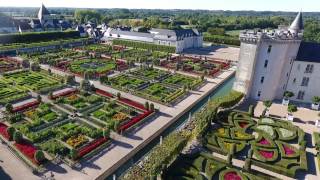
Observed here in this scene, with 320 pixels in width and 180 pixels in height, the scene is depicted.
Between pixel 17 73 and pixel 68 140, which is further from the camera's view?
pixel 17 73

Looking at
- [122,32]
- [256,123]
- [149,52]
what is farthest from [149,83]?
[122,32]

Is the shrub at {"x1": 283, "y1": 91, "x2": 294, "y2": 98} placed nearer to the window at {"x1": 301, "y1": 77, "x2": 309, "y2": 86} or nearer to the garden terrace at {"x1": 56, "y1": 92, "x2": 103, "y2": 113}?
the window at {"x1": 301, "y1": 77, "x2": 309, "y2": 86}

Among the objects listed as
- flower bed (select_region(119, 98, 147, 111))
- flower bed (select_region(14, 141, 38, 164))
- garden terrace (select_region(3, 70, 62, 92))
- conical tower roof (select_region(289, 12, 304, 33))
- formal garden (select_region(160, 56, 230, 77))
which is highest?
conical tower roof (select_region(289, 12, 304, 33))

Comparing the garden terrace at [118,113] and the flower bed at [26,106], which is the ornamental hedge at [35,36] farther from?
the garden terrace at [118,113]

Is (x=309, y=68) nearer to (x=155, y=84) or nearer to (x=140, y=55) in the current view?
(x=155, y=84)

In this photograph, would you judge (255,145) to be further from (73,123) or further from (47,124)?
(47,124)

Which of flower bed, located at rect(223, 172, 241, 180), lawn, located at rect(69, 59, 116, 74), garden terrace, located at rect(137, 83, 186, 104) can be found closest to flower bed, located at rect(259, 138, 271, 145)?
flower bed, located at rect(223, 172, 241, 180)
